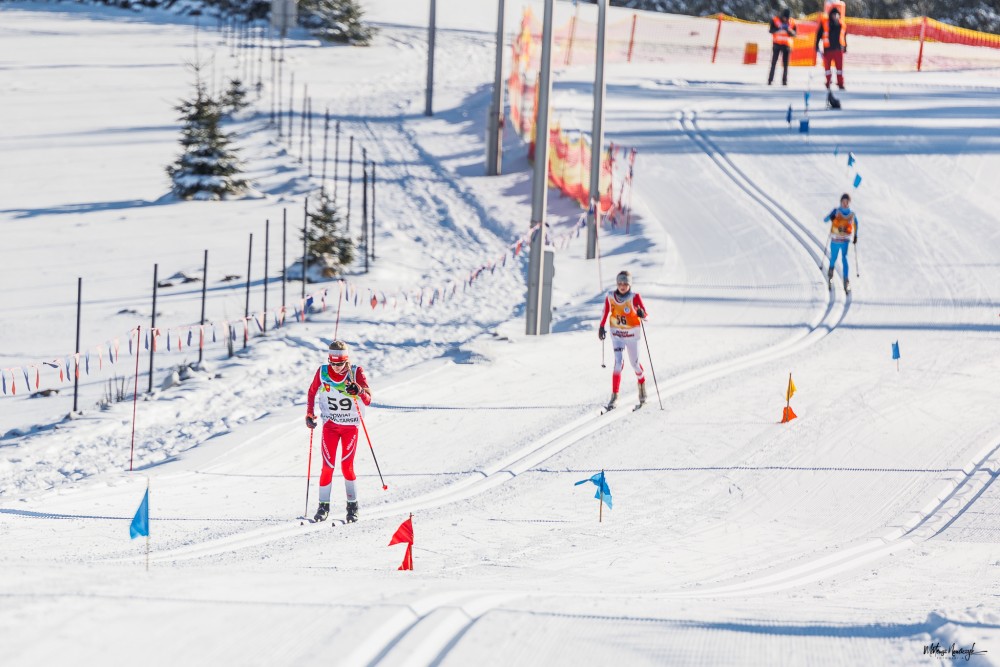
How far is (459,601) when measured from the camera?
7.70 metres

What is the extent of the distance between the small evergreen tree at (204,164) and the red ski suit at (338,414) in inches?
769

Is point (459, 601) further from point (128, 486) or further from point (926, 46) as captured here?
point (926, 46)

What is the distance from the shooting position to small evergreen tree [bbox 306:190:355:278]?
23219mm

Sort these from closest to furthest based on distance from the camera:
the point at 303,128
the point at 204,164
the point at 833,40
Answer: the point at 204,164, the point at 833,40, the point at 303,128

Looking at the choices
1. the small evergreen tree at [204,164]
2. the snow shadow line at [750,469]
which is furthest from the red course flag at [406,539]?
the small evergreen tree at [204,164]

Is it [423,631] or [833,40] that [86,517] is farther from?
[833,40]

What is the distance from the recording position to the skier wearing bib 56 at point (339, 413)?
1123 cm

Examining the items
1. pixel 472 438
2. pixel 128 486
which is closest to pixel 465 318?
pixel 472 438

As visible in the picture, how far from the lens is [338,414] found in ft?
37.0

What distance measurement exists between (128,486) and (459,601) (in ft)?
18.8

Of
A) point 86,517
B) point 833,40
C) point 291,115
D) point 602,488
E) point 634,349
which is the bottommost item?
point 86,517

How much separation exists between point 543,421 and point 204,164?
17552 millimetres

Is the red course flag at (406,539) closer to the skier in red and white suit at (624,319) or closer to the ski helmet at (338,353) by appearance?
the ski helmet at (338,353)

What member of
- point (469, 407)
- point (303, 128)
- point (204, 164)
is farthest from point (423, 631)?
point (303, 128)
